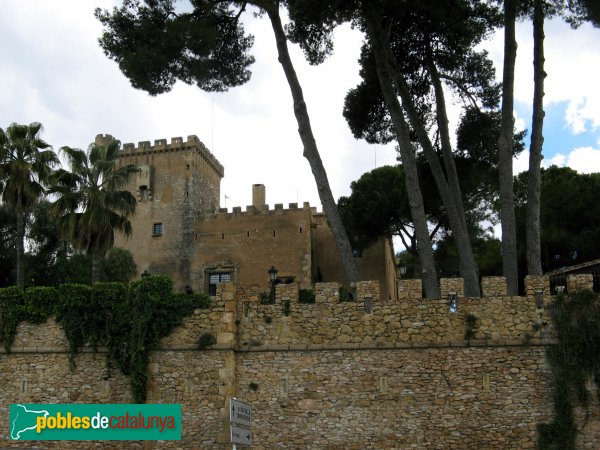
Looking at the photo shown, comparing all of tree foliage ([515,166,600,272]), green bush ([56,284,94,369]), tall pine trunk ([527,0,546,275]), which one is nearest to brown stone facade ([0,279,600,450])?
green bush ([56,284,94,369])

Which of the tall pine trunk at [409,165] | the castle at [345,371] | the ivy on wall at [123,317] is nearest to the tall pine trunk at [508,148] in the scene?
the tall pine trunk at [409,165]

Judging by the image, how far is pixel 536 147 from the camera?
17.7 meters

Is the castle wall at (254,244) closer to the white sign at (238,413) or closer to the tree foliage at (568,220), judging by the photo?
the tree foliage at (568,220)

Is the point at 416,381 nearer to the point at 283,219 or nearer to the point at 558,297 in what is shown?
the point at 558,297

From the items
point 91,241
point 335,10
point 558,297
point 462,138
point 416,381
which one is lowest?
point 416,381

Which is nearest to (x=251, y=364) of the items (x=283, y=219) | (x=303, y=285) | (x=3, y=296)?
(x=3, y=296)

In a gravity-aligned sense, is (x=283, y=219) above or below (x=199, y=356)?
above

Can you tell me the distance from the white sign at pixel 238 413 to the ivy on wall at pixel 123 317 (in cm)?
546

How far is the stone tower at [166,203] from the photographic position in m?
35.0

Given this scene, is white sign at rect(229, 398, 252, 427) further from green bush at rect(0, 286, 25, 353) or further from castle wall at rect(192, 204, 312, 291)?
castle wall at rect(192, 204, 312, 291)

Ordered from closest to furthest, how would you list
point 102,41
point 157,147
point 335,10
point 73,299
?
point 73,299
point 335,10
point 102,41
point 157,147

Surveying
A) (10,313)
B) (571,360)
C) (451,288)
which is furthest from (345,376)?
(10,313)

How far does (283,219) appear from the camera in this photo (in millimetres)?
33844

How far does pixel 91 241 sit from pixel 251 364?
8278 mm
